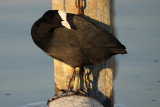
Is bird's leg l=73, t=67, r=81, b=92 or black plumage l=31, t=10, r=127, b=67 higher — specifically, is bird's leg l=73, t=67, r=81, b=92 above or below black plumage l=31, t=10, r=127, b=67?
below

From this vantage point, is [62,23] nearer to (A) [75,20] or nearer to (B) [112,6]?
(A) [75,20]

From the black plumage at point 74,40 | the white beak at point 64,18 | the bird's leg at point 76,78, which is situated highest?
the white beak at point 64,18

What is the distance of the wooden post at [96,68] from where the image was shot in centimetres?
568

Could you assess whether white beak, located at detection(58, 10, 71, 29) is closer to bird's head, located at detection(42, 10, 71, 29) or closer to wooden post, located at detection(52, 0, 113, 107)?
bird's head, located at detection(42, 10, 71, 29)

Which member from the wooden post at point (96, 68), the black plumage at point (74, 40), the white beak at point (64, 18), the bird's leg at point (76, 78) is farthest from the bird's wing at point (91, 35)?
the bird's leg at point (76, 78)

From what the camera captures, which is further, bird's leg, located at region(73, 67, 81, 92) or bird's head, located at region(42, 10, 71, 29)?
bird's leg, located at region(73, 67, 81, 92)

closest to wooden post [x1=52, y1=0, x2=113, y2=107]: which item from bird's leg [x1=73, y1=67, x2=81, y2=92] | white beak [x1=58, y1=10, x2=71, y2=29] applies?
bird's leg [x1=73, y1=67, x2=81, y2=92]

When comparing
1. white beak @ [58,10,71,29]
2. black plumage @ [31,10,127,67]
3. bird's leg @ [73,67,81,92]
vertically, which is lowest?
bird's leg @ [73,67,81,92]

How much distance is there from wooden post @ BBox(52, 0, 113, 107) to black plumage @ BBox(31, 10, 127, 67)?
0.27 meters

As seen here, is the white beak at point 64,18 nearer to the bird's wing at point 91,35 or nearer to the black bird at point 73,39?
the black bird at point 73,39

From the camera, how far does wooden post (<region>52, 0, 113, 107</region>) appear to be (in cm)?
568

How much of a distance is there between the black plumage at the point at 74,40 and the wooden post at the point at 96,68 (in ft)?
Answer: 0.90

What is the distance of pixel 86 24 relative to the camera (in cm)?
539

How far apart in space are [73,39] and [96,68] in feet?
2.21
